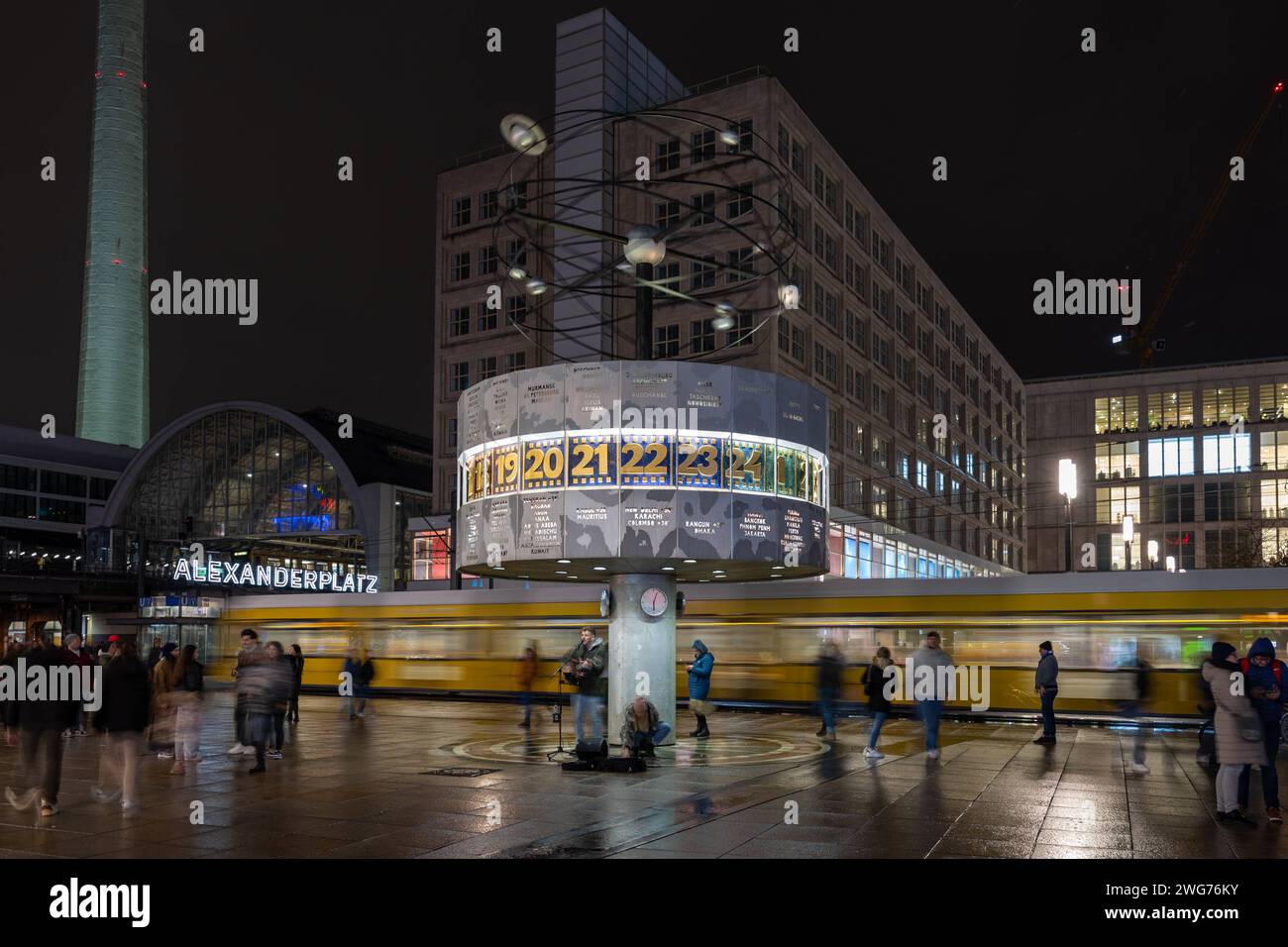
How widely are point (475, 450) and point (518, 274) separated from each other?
3.39 meters

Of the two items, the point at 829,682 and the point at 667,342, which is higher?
the point at 667,342

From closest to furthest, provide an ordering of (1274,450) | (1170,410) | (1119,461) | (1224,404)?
(1274,450) → (1224,404) → (1170,410) → (1119,461)

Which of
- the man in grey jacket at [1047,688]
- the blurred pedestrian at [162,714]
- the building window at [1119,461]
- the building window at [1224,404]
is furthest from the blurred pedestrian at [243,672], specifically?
the building window at [1224,404]

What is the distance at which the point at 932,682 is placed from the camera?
1922cm

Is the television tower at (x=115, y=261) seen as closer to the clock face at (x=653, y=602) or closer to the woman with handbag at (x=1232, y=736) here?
the clock face at (x=653, y=602)

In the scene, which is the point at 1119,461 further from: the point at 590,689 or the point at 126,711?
the point at 126,711

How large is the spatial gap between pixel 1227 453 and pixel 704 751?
95.5 m

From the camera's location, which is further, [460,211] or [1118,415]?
[1118,415]

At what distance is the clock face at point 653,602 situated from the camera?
21797 mm

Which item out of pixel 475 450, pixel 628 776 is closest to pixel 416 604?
pixel 475 450

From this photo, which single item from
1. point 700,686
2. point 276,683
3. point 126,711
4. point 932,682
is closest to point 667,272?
point 700,686

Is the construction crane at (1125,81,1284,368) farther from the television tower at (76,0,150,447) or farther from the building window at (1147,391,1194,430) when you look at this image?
the television tower at (76,0,150,447)

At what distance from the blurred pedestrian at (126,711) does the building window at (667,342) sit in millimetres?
45368
